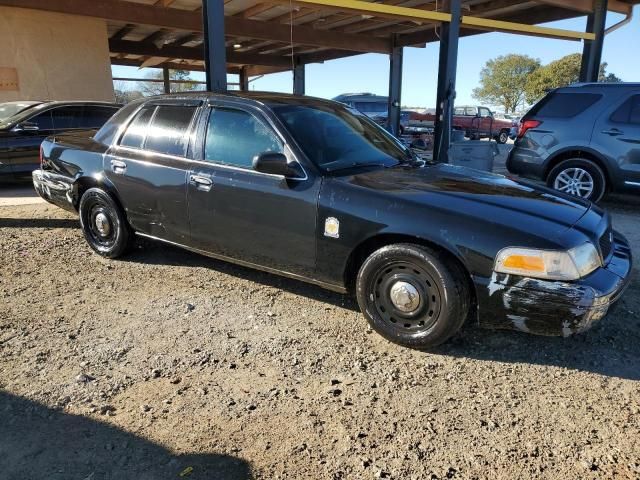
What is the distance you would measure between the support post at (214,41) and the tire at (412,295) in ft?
15.7

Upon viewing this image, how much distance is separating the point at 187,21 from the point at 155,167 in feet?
32.7

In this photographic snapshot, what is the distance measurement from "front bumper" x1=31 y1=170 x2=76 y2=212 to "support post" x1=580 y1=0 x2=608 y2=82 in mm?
11237

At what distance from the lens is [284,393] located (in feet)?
9.38

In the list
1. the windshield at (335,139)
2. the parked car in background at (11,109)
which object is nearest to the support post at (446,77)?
the windshield at (335,139)

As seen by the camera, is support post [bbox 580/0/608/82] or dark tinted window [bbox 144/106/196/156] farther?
support post [bbox 580/0/608/82]

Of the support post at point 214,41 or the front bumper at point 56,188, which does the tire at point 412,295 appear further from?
the support post at point 214,41

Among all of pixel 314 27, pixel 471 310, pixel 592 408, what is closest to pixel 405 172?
pixel 471 310

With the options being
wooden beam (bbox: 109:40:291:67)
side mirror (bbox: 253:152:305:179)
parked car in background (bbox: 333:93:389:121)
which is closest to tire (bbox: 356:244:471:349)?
side mirror (bbox: 253:152:305:179)

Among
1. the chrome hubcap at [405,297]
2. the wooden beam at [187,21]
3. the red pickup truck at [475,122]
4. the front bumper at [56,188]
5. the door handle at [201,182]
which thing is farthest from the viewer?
the red pickup truck at [475,122]

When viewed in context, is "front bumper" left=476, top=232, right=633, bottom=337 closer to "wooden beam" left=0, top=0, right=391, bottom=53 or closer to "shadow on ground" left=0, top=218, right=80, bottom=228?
"shadow on ground" left=0, top=218, right=80, bottom=228

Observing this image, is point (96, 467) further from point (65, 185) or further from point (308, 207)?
Answer: point (65, 185)

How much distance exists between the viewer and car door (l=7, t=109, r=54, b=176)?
8.37 meters

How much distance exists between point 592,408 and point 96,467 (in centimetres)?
252

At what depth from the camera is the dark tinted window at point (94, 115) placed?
905 centimetres
